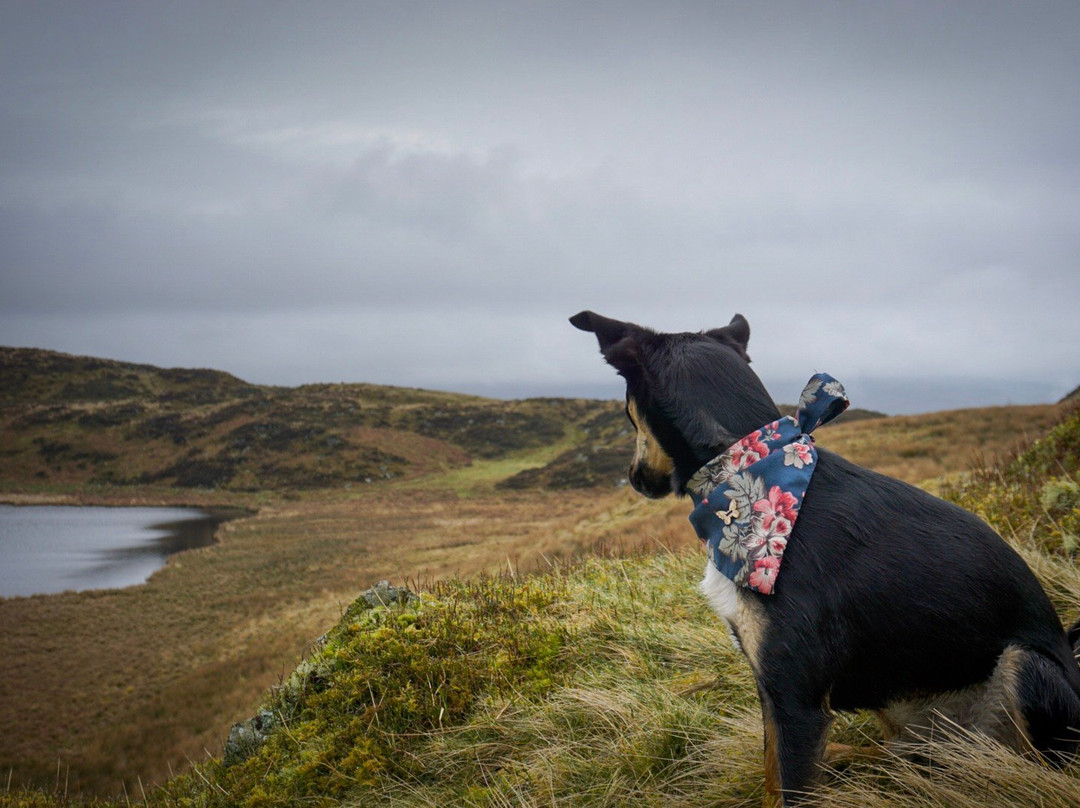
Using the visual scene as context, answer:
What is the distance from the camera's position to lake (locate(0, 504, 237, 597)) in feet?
103

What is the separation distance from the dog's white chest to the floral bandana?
69 millimetres

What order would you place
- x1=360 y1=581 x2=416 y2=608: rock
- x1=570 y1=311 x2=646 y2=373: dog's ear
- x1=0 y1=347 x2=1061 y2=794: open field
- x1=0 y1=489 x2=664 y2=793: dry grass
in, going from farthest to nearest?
x1=0 y1=347 x2=1061 y2=794: open field → x1=0 y1=489 x2=664 y2=793: dry grass → x1=360 y1=581 x2=416 y2=608: rock → x1=570 y1=311 x2=646 y2=373: dog's ear

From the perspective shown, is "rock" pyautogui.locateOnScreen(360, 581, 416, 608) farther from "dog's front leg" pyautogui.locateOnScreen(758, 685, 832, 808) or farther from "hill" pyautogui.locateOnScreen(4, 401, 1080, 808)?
"dog's front leg" pyautogui.locateOnScreen(758, 685, 832, 808)

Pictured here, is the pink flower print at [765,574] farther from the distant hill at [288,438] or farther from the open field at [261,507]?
the distant hill at [288,438]

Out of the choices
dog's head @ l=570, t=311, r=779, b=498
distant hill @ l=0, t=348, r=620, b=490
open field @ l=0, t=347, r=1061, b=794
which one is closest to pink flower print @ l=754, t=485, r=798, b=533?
dog's head @ l=570, t=311, r=779, b=498

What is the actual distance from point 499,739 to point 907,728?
8.39 feet

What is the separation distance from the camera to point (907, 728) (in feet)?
8.61

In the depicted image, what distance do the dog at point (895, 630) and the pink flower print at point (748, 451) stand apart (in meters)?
0.24

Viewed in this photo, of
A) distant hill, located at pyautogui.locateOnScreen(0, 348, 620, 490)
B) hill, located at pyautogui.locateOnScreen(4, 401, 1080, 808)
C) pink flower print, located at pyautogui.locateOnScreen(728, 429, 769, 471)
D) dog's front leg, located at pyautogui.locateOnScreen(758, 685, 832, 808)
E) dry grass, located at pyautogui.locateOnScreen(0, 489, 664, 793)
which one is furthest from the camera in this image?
distant hill, located at pyautogui.locateOnScreen(0, 348, 620, 490)

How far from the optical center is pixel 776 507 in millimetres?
2400

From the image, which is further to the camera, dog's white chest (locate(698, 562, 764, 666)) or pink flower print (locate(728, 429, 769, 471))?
pink flower print (locate(728, 429, 769, 471))

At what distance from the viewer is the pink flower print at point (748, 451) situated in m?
2.50

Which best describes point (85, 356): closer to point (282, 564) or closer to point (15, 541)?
point (15, 541)

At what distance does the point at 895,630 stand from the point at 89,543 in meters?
51.5
